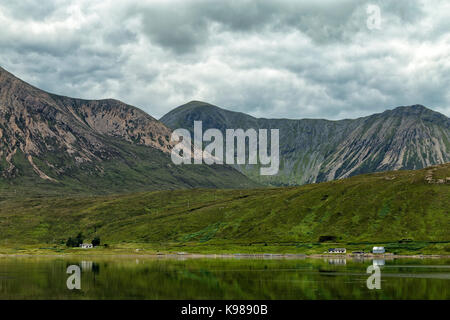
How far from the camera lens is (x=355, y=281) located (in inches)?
3688

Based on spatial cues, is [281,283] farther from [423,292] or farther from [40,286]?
[40,286]

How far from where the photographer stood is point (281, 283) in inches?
3595
